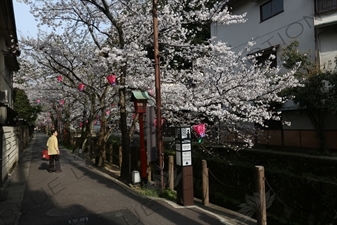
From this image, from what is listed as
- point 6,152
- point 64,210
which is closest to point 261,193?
point 64,210

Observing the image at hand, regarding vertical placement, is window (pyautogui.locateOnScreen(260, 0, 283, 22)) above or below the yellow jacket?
above

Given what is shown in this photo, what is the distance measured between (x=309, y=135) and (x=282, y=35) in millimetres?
6609

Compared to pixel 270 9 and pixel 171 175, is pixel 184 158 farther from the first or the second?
pixel 270 9

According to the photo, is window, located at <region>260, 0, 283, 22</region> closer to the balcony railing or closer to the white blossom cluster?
the balcony railing

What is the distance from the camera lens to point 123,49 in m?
10.7

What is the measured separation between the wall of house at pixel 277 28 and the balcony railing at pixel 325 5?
50 centimetres

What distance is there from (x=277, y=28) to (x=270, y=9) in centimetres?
176

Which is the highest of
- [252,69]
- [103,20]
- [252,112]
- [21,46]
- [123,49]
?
[103,20]

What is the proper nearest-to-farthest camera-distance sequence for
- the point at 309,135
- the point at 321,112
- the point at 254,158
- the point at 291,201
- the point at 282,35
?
the point at 291,201 < the point at 254,158 < the point at 321,112 < the point at 309,135 < the point at 282,35

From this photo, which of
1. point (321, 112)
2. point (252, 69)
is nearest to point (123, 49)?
point (252, 69)

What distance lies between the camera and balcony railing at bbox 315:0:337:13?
16.4 metres

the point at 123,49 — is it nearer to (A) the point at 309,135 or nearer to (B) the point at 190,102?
(B) the point at 190,102

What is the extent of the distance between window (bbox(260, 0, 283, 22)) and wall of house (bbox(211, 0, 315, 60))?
0.29m

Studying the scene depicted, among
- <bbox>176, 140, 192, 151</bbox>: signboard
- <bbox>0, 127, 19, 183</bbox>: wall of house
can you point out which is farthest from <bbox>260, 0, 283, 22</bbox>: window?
<bbox>0, 127, 19, 183</bbox>: wall of house
